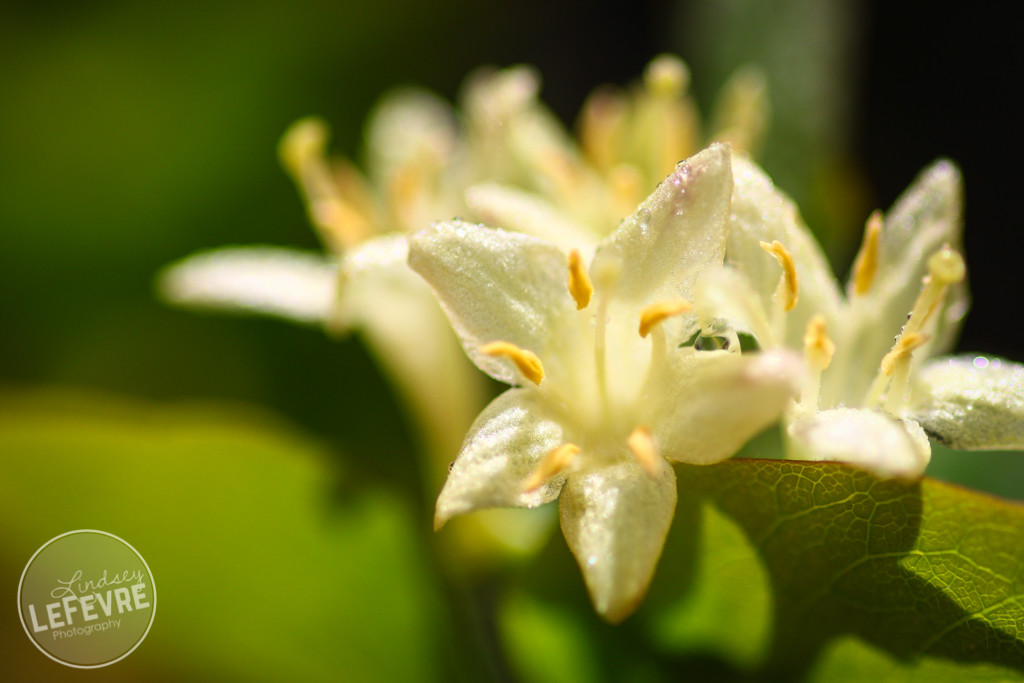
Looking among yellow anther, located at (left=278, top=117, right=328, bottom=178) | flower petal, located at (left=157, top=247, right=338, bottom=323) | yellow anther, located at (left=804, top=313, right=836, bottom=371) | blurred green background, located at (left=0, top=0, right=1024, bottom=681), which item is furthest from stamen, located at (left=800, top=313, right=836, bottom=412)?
yellow anther, located at (left=278, top=117, right=328, bottom=178)

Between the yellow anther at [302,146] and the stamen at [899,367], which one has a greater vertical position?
the yellow anther at [302,146]

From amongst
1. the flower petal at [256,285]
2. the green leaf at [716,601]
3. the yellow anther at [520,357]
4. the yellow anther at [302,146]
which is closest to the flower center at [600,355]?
the yellow anther at [520,357]

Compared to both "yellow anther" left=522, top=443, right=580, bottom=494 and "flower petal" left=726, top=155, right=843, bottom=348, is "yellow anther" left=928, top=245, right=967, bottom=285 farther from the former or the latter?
"yellow anther" left=522, top=443, right=580, bottom=494

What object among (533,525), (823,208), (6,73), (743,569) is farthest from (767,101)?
(6,73)

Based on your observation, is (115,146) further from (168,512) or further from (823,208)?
(823,208)

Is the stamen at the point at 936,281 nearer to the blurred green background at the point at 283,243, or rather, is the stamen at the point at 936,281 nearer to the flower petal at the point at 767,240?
the flower petal at the point at 767,240

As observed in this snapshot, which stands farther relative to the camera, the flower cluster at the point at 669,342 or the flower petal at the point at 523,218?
the flower petal at the point at 523,218
